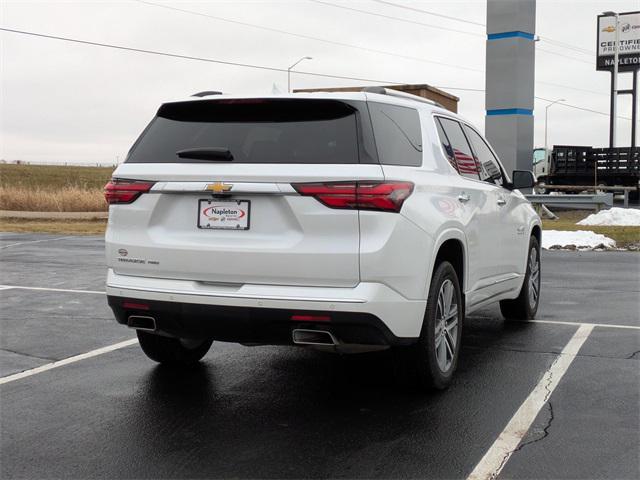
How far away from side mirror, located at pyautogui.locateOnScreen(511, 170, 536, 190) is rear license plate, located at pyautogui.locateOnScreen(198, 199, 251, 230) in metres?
3.46

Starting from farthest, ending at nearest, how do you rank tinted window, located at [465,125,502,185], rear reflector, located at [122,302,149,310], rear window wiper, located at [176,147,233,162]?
1. tinted window, located at [465,125,502,185]
2. rear reflector, located at [122,302,149,310]
3. rear window wiper, located at [176,147,233,162]

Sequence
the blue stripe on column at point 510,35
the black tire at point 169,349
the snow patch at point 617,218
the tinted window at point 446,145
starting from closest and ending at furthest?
the tinted window at point 446,145, the black tire at point 169,349, the blue stripe on column at point 510,35, the snow patch at point 617,218

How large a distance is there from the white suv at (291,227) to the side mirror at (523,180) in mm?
2016

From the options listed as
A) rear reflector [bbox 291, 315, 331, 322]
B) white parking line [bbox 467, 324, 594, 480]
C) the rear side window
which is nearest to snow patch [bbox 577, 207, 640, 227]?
white parking line [bbox 467, 324, 594, 480]

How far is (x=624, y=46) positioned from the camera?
50969mm

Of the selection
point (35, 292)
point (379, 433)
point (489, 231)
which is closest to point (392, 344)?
point (379, 433)

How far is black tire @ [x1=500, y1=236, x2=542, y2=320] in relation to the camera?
7.96 metres

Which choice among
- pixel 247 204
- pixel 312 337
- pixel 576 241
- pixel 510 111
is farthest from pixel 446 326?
pixel 510 111

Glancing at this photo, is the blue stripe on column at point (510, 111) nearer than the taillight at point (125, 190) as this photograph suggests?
No

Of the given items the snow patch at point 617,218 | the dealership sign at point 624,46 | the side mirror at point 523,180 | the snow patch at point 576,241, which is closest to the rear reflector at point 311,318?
the side mirror at point 523,180

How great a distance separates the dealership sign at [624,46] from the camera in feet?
164

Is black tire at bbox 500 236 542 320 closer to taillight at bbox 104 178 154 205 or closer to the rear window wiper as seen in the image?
the rear window wiper

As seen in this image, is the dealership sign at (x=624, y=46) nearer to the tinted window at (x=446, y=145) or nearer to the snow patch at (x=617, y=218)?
the snow patch at (x=617, y=218)

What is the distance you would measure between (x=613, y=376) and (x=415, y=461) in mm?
2407
